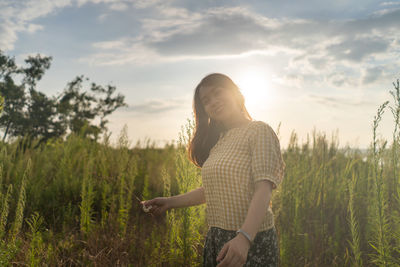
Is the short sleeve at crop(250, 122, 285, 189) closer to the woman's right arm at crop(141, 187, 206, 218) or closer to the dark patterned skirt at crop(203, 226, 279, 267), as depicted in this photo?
the dark patterned skirt at crop(203, 226, 279, 267)

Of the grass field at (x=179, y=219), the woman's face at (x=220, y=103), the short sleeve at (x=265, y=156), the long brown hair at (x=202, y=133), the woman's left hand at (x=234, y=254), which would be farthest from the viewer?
the grass field at (x=179, y=219)

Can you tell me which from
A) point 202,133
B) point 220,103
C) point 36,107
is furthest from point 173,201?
point 36,107

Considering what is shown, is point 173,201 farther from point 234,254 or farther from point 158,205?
point 234,254

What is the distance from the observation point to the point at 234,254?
4.89ft

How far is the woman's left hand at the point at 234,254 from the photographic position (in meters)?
1.47

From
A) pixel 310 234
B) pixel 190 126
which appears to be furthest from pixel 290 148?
pixel 190 126

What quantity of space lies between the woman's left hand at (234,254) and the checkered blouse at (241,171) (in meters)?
0.38

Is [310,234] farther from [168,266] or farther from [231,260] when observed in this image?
[231,260]

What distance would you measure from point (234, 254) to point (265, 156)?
1.89 feet

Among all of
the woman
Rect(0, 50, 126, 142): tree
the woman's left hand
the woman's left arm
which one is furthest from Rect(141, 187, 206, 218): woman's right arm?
Rect(0, 50, 126, 142): tree

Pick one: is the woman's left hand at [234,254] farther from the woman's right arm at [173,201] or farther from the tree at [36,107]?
the tree at [36,107]

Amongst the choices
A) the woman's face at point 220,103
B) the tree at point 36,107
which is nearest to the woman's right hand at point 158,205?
the woman's face at point 220,103

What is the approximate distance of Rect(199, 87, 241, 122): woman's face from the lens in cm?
224

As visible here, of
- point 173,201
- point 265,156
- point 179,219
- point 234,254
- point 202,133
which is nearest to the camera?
point 234,254
